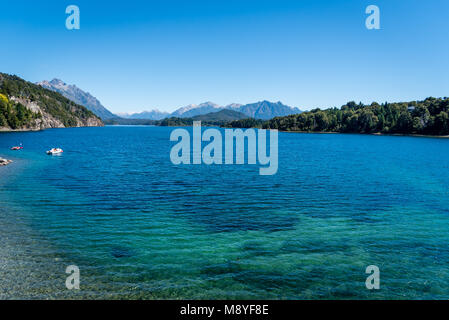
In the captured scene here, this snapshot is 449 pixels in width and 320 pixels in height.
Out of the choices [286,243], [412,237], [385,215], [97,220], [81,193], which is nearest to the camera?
[286,243]

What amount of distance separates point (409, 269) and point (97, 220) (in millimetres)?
28377

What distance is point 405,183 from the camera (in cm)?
5600

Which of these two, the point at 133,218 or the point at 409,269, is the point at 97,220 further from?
the point at 409,269

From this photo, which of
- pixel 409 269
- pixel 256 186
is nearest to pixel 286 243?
pixel 409 269

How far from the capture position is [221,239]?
2612 centimetres

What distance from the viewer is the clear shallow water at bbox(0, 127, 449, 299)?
18484mm

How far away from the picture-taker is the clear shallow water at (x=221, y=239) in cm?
1848

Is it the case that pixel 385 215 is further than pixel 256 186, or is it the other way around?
pixel 256 186

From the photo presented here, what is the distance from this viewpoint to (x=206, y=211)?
114 ft
